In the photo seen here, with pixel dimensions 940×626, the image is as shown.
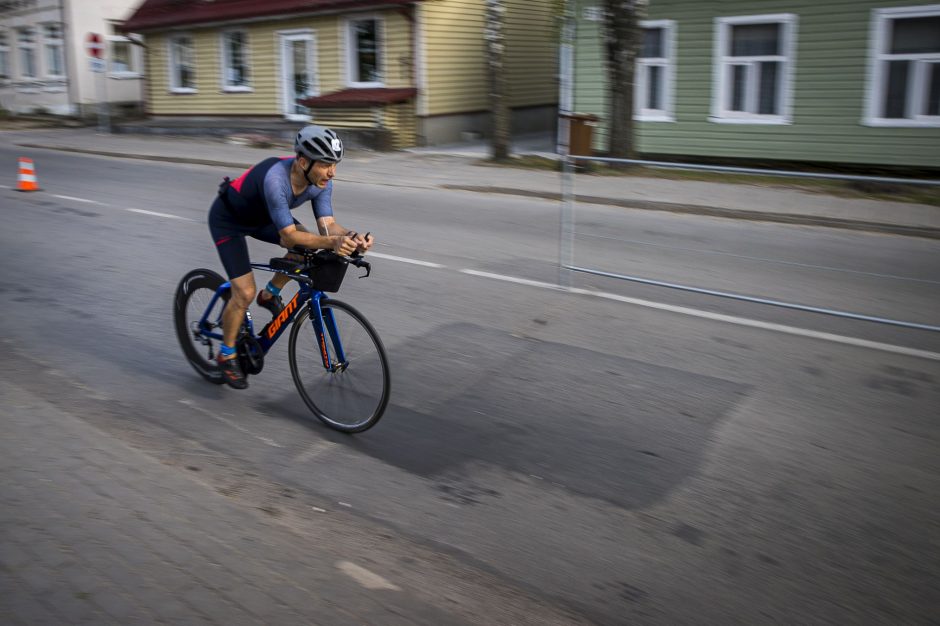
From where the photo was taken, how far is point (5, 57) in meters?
38.6

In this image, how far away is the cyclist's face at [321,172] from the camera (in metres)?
4.97

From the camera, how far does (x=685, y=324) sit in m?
7.68

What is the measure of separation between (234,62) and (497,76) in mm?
12827

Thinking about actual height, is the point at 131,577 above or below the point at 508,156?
below

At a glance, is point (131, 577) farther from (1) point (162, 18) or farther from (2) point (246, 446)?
(1) point (162, 18)

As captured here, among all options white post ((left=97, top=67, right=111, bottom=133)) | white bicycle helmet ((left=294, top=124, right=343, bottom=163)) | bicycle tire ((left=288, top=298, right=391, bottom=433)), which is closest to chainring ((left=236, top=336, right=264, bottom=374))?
bicycle tire ((left=288, top=298, right=391, bottom=433))

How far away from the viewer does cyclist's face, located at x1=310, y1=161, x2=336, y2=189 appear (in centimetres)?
497

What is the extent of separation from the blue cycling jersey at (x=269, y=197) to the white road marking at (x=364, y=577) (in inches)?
80.4

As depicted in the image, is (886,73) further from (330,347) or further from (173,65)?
(173,65)

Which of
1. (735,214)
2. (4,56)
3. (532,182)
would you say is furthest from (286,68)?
(4,56)

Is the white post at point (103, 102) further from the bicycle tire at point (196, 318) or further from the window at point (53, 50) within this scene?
the bicycle tire at point (196, 318)

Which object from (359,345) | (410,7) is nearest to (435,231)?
(359,345)

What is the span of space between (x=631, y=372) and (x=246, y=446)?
9.31ft

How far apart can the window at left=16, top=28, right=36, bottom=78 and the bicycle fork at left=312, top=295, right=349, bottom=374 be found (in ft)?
122
